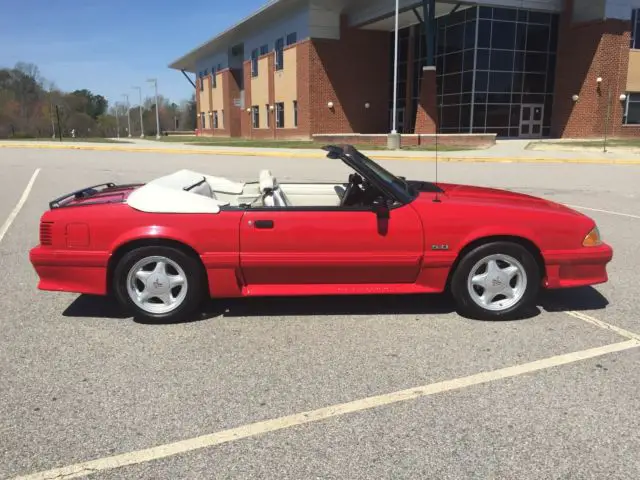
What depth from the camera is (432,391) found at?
3.27 metres

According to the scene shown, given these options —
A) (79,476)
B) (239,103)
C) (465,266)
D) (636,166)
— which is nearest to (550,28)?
(636,166)

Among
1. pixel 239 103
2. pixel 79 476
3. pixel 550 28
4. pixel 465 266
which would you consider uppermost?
pixel 550 28

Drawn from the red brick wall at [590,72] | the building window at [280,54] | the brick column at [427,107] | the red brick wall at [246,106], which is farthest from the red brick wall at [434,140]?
the red brick wall at [246,106]

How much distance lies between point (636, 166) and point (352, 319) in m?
19.9

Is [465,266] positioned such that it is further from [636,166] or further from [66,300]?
[636,166]

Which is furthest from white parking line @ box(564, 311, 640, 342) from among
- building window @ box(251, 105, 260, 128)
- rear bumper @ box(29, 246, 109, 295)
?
building window @ box(251, 105, 260, 128)

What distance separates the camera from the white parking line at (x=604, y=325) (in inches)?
161

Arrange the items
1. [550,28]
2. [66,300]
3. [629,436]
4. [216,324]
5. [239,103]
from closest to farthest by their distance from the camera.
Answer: [629,436] → [216,324] → [66,300] → [550,28] → [239,103]

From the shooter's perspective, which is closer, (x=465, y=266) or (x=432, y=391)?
(x=432, y=391)

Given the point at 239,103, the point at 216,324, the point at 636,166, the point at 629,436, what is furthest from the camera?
the point at 239,103

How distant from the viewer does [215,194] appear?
17.3ft

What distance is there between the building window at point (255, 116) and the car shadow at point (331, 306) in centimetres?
5011

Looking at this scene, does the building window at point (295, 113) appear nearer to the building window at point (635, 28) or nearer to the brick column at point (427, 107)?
the brick column at point (427, 107)

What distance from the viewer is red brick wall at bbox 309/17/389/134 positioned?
1612 inches
